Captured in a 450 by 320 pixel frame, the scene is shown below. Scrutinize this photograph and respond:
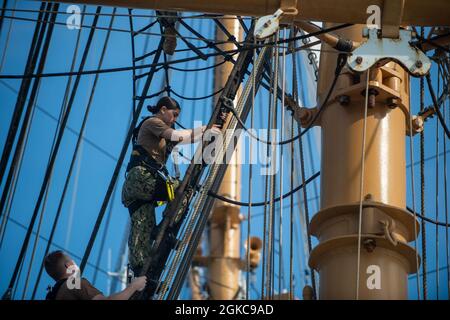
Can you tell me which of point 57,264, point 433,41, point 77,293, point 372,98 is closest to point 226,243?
point 433,41

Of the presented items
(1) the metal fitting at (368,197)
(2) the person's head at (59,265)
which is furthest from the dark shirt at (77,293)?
(1) the metal fitting at (368,197)

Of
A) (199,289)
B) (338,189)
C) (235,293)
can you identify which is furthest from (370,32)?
(199,289)

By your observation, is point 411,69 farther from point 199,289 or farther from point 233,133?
point 199,289

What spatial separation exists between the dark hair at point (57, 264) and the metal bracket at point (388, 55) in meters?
1.76

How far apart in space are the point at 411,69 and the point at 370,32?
0.29 meters

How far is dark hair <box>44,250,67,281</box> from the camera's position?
5793mm

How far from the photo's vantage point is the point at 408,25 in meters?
6.50

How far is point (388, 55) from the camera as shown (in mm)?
6164

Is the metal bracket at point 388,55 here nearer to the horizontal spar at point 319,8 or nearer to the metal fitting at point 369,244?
the horizontal spar at point 319,8

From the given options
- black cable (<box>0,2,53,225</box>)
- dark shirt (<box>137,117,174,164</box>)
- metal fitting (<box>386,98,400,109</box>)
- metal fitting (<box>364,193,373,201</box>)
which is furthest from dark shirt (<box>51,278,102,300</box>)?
black cable (<box>0,2,53,225</box>)
